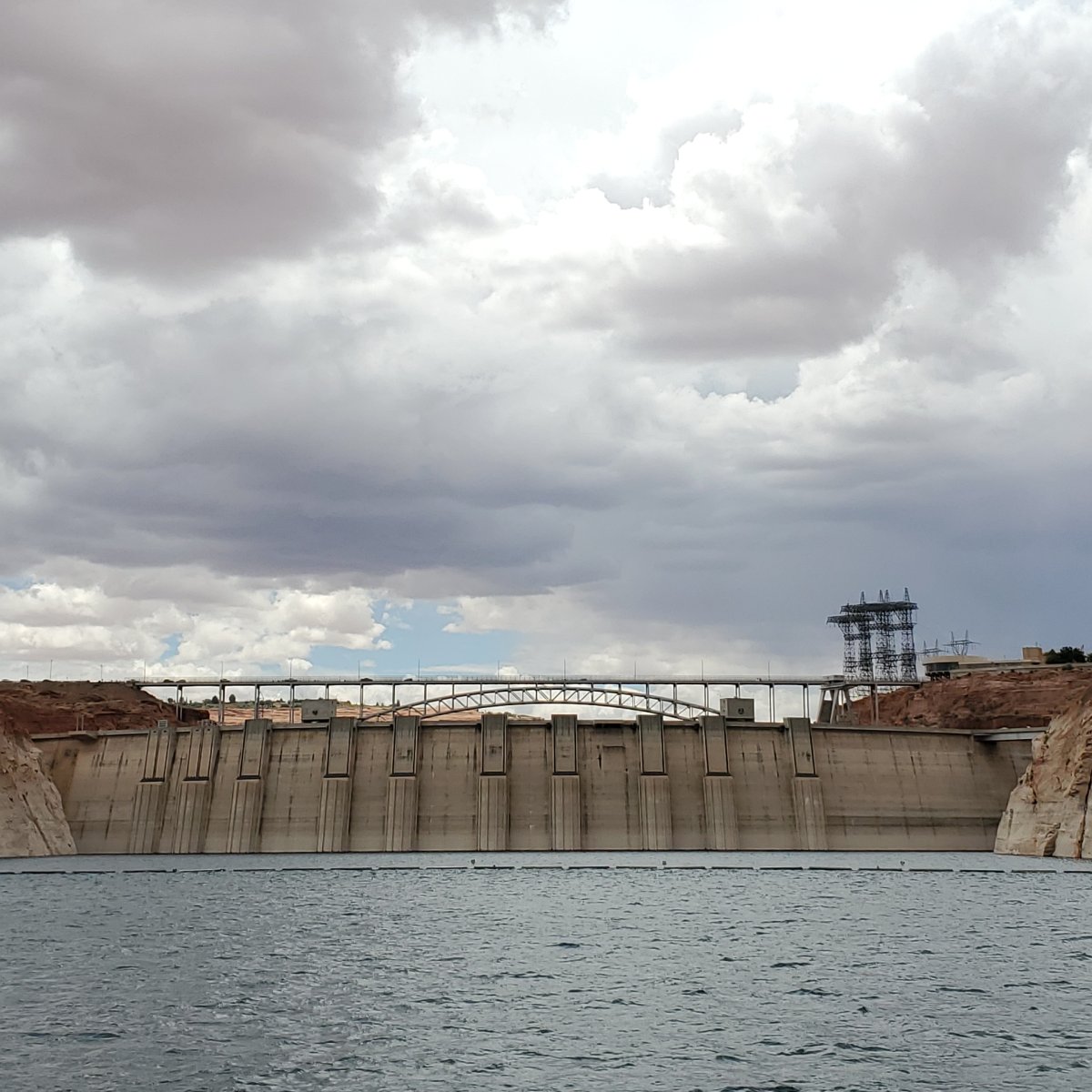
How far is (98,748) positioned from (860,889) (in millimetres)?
74318

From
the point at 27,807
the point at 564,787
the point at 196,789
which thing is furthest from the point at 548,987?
the point at 27,807

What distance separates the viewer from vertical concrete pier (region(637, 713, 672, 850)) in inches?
4112

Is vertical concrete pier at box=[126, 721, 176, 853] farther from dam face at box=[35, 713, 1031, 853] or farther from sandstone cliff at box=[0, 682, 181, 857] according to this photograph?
sandstone cliff at box=[0, 682, 181, 857]

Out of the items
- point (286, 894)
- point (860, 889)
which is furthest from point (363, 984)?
point (860, 889)

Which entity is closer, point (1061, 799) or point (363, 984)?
point (363, 984)

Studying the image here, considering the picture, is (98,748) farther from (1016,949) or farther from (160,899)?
(1016,949)

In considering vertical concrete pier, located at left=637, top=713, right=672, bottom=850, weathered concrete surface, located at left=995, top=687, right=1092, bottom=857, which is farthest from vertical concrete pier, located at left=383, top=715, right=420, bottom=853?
weathered concrete surface, located at left=995, top=687, right=1092, bottom=857

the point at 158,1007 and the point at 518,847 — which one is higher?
the point at 518,847

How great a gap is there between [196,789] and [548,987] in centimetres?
7562

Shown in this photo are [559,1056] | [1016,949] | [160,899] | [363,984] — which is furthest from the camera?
[160,899]

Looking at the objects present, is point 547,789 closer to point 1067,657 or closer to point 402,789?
point 402,789

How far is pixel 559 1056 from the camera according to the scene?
29.9 m

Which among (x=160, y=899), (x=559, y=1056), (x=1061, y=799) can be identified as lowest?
(x=559, y=1056)

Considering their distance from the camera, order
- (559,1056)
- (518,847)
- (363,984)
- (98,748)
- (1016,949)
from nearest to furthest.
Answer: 1. (559,1056)
2. (363,984)
3. (1016,949)
4. (518,847)
5. (98,748)
